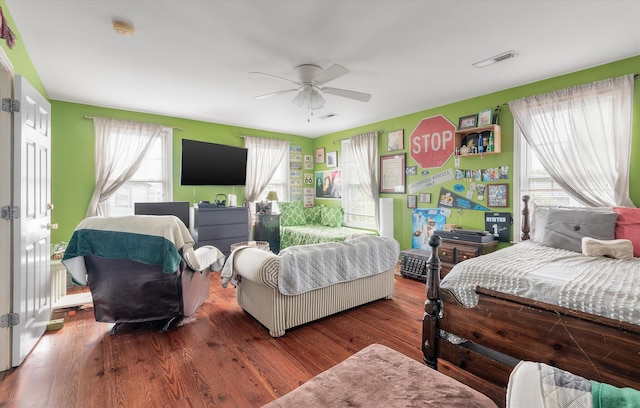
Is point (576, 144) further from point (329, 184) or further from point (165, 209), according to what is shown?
point (165, 209)

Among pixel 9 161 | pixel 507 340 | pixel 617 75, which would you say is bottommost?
pixel 507 340

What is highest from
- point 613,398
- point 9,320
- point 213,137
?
point 213,137

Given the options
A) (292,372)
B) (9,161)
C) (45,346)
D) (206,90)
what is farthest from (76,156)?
(292,372)

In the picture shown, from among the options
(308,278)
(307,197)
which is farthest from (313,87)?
(307,197)

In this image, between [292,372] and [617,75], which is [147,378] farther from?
[617,75]

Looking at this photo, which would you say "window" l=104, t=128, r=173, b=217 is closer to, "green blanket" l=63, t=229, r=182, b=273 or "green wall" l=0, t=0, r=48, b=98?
"green wall" l=0, t=0, r=48, b=98

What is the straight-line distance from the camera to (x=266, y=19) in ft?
7.15

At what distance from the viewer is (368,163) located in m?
5.32

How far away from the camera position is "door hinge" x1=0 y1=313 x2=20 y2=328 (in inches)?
80.1

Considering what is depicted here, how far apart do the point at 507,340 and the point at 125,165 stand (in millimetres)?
5172

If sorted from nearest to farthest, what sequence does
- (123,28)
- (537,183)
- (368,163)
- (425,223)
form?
(123,28)
(537,183)
(425,223)
(368,163)

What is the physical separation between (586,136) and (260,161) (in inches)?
188

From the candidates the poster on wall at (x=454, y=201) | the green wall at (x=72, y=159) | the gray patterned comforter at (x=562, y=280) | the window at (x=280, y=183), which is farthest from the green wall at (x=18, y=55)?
the poster on wall at (x=454, y=201)

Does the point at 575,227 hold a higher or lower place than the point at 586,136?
lower
